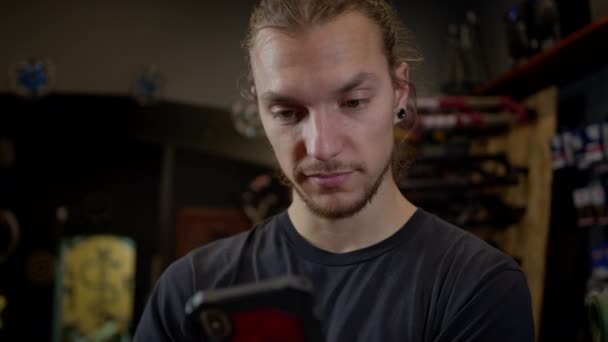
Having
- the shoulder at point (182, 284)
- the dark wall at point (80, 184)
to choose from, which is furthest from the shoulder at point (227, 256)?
the dark wall at point (80, 184)

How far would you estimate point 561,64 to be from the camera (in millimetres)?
3088

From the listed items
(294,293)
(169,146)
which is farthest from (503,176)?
(294,293)

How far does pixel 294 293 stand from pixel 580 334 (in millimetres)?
2748

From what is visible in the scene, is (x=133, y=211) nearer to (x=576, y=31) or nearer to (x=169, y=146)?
(x=169, y=146)

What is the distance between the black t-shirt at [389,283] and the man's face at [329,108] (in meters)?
0.12

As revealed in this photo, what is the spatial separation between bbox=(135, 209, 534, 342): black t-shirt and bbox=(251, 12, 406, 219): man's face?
0.39 ft

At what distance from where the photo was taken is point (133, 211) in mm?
4738

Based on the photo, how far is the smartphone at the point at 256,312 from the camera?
58 centimetres

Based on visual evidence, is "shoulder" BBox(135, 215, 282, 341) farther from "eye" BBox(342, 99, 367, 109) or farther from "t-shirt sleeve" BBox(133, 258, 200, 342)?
"eye" BBox(342, 99, 367, 109)

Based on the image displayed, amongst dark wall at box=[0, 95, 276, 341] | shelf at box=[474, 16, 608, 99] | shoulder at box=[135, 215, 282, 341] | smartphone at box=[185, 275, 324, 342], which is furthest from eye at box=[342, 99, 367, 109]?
dark wall at box=[0, 95, 276, 341]

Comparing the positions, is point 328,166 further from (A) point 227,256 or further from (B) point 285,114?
(A) point 227,256

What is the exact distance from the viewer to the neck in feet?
4.19

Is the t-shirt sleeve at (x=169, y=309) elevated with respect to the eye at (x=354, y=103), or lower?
lower

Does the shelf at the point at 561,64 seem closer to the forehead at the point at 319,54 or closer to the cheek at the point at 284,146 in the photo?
the forehead at the point at 319,54
